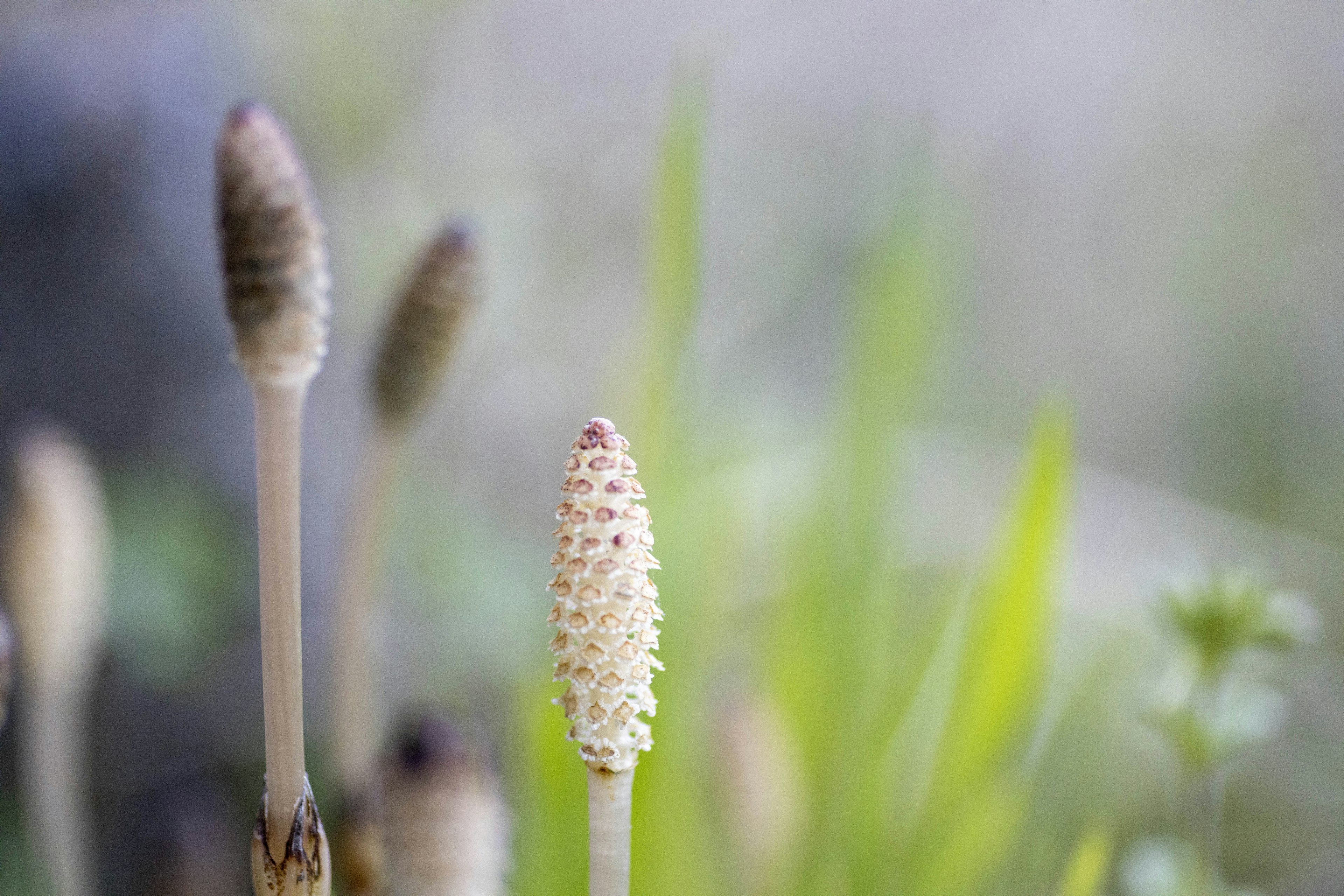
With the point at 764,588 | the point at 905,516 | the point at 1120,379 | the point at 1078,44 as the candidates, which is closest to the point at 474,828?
the point at 905,516

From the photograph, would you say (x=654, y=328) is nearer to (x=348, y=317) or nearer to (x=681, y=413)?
(x=681, y=413)

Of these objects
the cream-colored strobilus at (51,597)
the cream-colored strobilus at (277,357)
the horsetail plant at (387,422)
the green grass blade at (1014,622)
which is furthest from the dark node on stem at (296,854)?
the green grass blade at (1014,622)

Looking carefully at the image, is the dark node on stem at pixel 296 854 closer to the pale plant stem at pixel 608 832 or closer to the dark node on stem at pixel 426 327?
the pale plant stem at pixel 608 832

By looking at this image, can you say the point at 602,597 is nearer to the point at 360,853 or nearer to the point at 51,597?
the point at 360,853

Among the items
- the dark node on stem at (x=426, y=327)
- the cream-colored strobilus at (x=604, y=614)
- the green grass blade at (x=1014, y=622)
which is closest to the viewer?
the cream-colored strobilus at (x=604, y=614)

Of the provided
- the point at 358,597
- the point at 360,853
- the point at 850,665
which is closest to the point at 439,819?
the point at 360,853

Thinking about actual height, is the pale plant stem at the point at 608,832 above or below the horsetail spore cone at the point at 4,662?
below

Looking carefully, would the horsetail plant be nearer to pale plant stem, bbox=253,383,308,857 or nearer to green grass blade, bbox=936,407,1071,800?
pale plant stem, bbox=253,383,308,857
